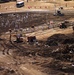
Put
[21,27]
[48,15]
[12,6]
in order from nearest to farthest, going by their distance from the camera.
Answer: [21,27] < [48,15] < [12,6]

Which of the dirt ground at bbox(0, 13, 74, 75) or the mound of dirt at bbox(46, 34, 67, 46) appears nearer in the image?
the dirt ground at bbox(0, 13, 74, 75)

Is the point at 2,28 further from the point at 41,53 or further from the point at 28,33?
the point at 41,53

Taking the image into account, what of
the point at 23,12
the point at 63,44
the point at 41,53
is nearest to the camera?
the point at 41,53

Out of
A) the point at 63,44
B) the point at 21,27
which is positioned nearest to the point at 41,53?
the point at 63,44

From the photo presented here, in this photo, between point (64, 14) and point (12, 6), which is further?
point (12, 6)

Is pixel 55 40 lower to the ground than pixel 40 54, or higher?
higher

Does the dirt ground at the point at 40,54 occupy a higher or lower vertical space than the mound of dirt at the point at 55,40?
lower

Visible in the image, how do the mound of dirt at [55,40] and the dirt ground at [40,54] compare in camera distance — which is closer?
the dirt ground at [40,54]

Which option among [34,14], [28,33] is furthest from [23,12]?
[28,33]

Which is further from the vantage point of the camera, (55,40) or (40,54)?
(55,40)

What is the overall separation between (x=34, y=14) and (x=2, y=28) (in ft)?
43.4

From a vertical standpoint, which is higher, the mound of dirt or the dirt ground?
the mound of dirt

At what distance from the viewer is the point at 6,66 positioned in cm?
4606

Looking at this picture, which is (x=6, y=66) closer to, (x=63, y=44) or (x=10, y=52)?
(x=10, y=52)
